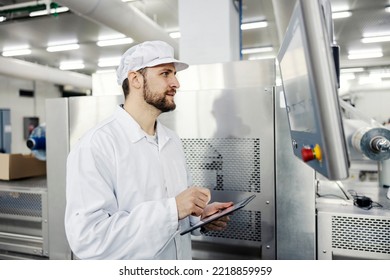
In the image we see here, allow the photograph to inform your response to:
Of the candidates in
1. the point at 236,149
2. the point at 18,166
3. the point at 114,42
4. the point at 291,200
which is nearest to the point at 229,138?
the point at 236,149

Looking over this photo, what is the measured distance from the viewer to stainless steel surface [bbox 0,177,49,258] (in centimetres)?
Result: 125

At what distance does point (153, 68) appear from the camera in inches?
32.9

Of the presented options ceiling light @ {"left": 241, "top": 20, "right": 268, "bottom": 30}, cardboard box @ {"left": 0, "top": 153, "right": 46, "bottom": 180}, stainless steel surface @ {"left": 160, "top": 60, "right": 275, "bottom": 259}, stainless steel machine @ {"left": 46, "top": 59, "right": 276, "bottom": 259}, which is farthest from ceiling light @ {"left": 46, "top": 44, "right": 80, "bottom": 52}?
stainless steel surface @ {"left": 160, "top": 60, "right": 275, "bottom": 259}

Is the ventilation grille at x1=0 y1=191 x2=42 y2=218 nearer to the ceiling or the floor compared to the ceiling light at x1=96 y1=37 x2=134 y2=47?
nearer to the floor

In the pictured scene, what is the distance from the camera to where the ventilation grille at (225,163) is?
99 centimetres

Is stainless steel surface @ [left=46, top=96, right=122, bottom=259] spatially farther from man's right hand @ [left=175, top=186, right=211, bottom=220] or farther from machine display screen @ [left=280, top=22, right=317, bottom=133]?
machine display screen @ [left=280, top=22, right=317, bottom=133]

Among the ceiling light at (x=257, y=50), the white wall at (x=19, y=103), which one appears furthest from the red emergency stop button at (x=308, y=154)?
the white wall at (x=19, y=103)

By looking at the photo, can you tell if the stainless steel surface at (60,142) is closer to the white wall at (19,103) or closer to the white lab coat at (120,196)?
the white lab coat at (120,196)

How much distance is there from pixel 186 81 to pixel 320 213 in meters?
0.67

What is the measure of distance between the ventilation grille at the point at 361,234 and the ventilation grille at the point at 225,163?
0.26m

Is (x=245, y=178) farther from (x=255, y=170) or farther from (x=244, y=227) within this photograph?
(x=244, y=227)

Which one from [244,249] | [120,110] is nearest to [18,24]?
[120,110]

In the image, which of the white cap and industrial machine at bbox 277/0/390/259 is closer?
industrial machine at bbox 277/0/390/259
